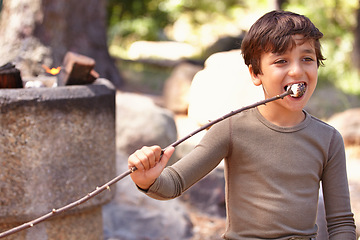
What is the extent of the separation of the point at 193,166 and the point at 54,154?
3.59ft

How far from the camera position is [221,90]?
9.64 ft

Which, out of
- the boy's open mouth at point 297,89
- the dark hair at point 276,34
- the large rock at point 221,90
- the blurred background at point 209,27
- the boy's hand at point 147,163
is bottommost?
the blurred background at point 209,27

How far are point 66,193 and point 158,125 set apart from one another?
7.04 ft

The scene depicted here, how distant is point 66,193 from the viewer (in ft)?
9.15

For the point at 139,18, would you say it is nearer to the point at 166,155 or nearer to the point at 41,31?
the point at 41,31

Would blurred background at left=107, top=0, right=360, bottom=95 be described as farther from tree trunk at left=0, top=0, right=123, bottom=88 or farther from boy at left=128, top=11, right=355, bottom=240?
boy at left=128, top=11, right=355, bottom=240

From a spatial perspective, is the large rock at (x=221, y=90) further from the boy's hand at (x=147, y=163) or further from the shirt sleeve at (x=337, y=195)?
the boy's hand at (x=147, y=163)

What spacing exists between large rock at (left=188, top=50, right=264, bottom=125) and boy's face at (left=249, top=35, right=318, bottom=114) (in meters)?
0.74

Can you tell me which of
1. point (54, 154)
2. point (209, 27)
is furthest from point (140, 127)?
point (209, 27)

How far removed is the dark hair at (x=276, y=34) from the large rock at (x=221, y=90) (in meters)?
0.70

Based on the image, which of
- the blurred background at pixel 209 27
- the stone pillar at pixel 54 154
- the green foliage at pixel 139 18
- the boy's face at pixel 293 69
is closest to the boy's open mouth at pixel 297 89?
the boy's face at pixel 293 69

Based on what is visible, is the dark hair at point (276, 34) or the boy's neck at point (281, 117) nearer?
the dark hair at point (276, 34)

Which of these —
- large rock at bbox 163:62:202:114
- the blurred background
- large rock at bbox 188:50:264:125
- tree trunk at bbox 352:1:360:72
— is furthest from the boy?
tree trunk at bbox 352:1:360:72

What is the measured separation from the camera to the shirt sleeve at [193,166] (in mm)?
1784
